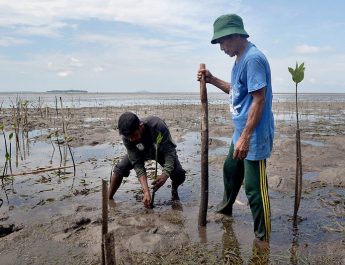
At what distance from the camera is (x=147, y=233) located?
4.08m

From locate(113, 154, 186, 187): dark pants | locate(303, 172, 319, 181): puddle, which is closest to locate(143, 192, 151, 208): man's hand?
locate(113, 154, 186, 187): dark pants

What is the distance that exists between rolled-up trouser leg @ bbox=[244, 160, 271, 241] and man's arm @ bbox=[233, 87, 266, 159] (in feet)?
0.72

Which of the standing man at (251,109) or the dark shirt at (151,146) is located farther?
the dark shirt at (151,146)

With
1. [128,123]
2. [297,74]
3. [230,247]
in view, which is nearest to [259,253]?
[230,247]

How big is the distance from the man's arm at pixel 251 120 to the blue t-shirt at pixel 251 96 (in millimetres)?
Result: 79

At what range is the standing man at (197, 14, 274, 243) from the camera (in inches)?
138

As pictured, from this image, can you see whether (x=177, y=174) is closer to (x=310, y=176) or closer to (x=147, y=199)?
(x=147, y=199)

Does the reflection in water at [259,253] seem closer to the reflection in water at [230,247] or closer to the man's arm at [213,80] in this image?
the reflection in water at [230,247]

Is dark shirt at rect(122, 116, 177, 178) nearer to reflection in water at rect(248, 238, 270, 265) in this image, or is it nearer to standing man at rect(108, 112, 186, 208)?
standing man at rect(108, 112, 186, 208)

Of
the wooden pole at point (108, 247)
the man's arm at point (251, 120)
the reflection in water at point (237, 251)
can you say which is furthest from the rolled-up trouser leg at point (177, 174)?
the wooden pole at point (108, 247)

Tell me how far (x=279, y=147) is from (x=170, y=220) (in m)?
6.12

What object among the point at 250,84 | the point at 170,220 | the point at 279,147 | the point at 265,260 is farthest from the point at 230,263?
the point at 279,147

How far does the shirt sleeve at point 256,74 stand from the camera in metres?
3.46

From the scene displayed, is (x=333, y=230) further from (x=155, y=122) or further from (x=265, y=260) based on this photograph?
(x=155, y=122)
